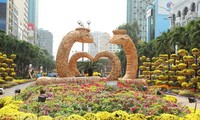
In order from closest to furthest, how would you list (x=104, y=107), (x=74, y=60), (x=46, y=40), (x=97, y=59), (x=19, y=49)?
1. (x=104, y=107)
2. (x=97, y=59)
3. (x=74, y=60)
4. (x=19, y=49)
5. (x=46, y=40)

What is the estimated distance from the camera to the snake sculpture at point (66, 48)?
57.6ft

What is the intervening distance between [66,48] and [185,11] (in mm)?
37666

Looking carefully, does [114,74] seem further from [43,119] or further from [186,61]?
[43,119]

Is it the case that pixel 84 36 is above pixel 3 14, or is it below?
below

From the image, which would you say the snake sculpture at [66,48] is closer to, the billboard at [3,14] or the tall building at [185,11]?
the tall building at [185,11]

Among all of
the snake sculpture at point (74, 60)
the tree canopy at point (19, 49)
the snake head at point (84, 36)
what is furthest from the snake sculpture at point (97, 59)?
the tree canopy at point (19, 49)

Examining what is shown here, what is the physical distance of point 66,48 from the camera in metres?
17.6

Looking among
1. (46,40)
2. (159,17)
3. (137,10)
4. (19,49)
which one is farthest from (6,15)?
(46,40)

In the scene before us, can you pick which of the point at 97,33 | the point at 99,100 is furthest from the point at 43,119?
the point at 97,33

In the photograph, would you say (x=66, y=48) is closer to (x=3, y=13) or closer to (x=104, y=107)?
(x=104, y=107)

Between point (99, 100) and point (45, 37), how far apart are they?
17256 centimetres

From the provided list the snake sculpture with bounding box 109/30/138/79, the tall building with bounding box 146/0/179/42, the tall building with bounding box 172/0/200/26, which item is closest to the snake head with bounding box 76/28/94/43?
the snake sculpture with bounding box 109/30/138/79

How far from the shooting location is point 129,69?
1967 cm

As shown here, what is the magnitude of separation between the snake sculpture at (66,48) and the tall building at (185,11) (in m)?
29.8
